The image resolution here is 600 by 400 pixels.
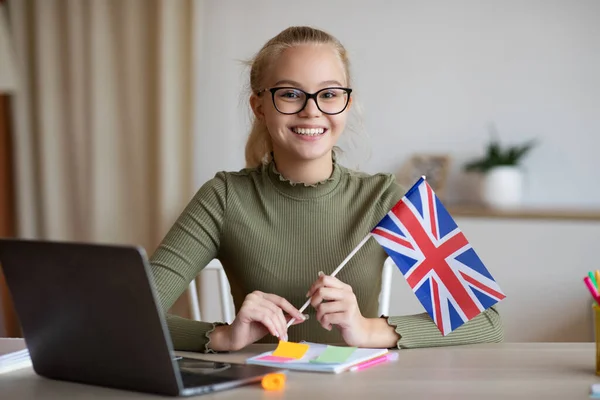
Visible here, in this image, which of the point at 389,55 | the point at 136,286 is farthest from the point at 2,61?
the point at 136,286

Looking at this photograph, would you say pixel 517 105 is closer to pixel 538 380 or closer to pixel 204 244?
pixel 204 244

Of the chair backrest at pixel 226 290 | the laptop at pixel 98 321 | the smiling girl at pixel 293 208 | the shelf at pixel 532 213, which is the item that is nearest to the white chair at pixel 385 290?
the chair backrest at pixel 226 290

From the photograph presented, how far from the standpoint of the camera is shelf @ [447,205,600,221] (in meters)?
3.40

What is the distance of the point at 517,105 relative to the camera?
12.6 ft

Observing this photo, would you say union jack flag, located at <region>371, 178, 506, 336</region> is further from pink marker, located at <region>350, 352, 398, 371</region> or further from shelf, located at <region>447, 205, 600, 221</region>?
shelf, located at <region>447, 205, 600, 221</region>

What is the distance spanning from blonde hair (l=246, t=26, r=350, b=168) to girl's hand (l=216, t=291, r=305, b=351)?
0.54 meters

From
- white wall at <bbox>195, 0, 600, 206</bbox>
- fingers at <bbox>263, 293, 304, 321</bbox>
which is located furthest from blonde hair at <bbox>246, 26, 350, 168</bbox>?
white wall at <bbox>195, 0, 600, 206</bbox>

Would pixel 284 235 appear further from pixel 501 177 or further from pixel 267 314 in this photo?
pixel 501 177

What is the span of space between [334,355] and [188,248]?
0.53 meters

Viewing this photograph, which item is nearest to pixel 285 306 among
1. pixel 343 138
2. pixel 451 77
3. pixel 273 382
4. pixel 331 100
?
pixel 273 382

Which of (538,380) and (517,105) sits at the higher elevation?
(517,105)

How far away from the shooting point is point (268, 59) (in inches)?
75.4

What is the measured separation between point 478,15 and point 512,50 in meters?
0.22

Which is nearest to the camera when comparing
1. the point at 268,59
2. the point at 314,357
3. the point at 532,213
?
the point at 314,357
